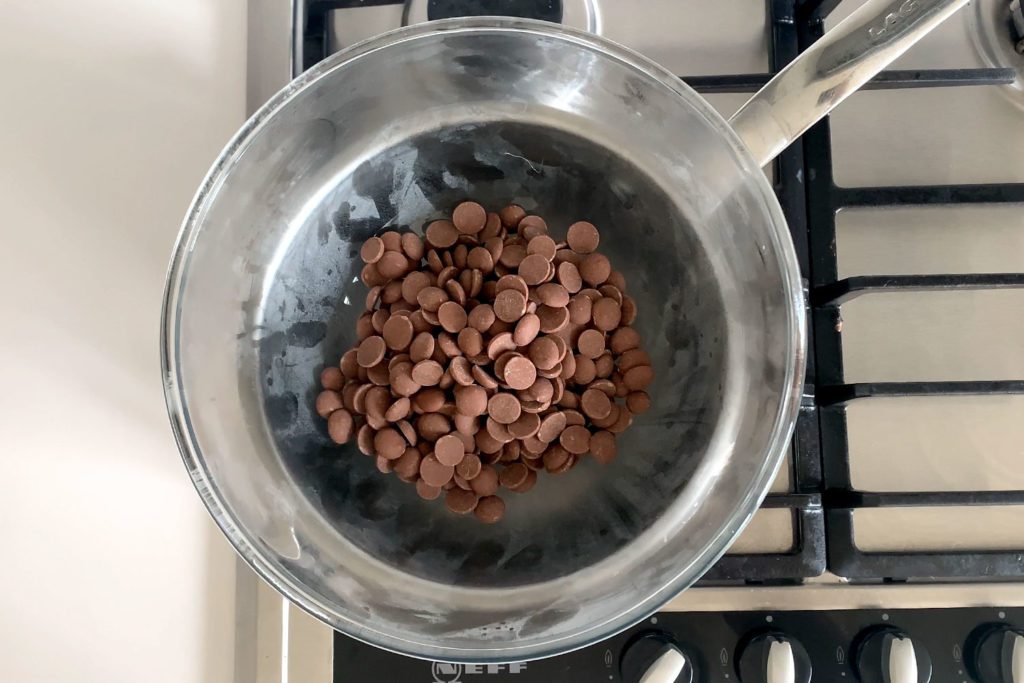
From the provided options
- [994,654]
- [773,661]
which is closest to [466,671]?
[773,661]

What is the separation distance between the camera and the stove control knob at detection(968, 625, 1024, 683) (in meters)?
0.62

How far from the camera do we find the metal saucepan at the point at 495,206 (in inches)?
22.3

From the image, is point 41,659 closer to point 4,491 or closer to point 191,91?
point 4,491

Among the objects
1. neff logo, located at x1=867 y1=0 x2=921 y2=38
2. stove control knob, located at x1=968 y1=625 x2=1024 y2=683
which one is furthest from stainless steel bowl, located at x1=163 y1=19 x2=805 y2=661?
stove control knob, located at x1=968 y1=625 x2=1024 y2=683

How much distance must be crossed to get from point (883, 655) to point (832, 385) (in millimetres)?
242

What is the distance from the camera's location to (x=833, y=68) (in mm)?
511

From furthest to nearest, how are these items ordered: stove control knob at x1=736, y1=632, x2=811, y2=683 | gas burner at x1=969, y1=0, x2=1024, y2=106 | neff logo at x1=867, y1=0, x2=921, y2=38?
gas burner at x1=969, y1=0, x2=1024, y2=106 → stove control knob at x1=736, y1=632, x2=811, y2=683 → neff logo at x1=867, y1=0, x2=921, y2=38

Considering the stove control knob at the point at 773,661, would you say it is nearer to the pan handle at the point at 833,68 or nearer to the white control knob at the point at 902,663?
the white control knob at the point at 902,663

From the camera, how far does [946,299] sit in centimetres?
68

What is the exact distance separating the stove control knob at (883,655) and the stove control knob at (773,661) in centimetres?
5

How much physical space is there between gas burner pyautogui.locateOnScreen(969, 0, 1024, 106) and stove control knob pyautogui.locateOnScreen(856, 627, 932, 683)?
53 centimetres

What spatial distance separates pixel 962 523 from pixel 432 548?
49 cm

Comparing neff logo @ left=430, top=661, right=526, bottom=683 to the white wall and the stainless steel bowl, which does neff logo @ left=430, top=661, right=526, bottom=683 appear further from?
the white wall

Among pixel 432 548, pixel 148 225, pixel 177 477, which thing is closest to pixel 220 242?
pixel 148 225
